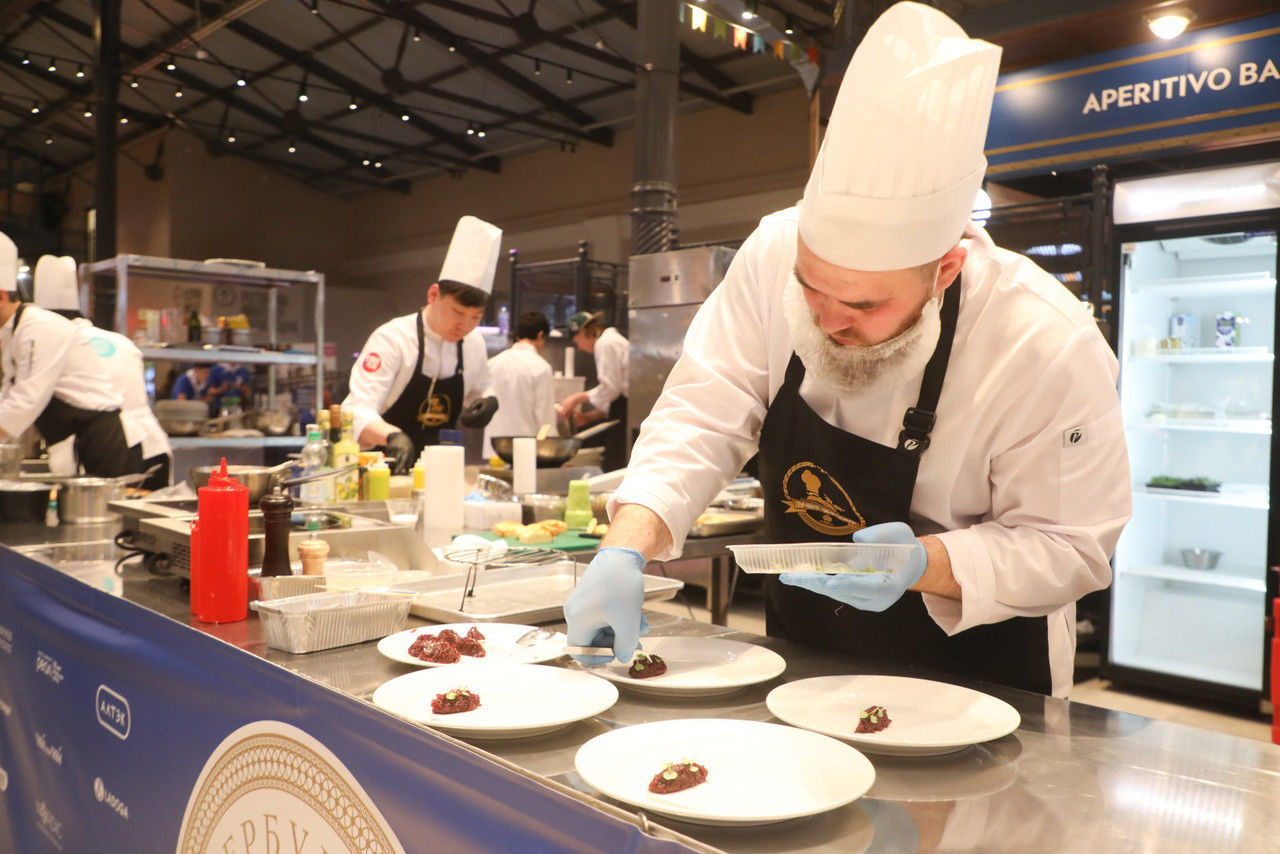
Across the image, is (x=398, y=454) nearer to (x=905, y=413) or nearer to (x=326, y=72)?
(x=905, y=413)

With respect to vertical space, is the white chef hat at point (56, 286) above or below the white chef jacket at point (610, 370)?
above

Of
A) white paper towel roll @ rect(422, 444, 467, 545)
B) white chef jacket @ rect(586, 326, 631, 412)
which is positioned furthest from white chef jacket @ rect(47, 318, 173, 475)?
white chef jacket @ rect(586, 326, 631, 412)

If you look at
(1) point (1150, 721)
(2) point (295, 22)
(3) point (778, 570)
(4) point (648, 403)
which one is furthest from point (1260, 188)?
(2) point (295, 22)

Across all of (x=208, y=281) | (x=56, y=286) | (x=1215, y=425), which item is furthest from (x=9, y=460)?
(x=1215, y=425)

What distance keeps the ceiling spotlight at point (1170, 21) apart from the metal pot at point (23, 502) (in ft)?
15.1

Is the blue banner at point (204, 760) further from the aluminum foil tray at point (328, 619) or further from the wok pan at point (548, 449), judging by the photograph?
the wok pan at point (548, 449)

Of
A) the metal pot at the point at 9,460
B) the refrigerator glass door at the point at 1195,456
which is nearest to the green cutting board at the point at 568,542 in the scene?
the metal pot at the point at 9,460

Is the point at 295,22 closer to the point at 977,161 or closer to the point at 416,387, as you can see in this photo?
the point at 416,387

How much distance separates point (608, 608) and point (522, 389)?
5474mm

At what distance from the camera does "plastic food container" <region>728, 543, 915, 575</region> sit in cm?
117

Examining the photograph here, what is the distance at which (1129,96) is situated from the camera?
14.7 feet

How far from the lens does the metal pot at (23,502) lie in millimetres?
2684

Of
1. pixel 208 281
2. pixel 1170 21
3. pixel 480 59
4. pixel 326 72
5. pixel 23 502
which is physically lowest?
pixel 23 502

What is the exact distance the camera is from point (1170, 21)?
4.20 metres
